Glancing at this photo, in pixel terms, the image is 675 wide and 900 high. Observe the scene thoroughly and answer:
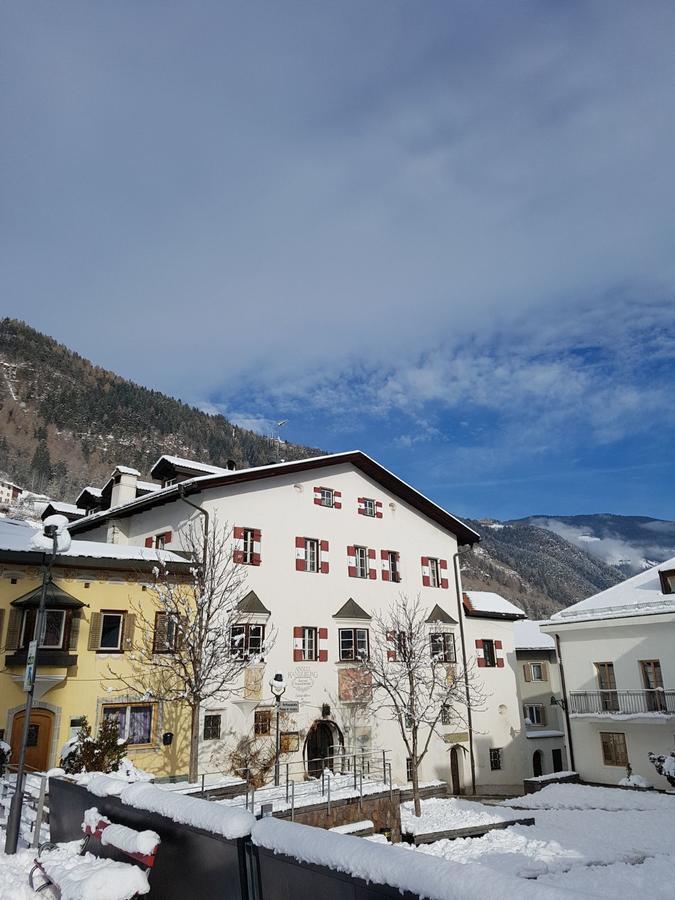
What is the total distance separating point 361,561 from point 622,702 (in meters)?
12.7

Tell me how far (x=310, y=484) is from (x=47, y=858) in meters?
22.7

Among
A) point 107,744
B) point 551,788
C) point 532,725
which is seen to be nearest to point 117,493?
point 107,744

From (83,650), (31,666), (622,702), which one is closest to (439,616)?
(622,702)

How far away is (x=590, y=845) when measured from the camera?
62.2 ft

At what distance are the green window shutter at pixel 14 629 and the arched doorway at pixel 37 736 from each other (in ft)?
6.79

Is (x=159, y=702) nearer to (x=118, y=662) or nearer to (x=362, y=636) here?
(x=118, y=662)

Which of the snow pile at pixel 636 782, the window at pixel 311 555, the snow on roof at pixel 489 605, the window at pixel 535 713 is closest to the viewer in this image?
the snow pile at pixel 636 782

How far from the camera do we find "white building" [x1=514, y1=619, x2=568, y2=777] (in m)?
38.4

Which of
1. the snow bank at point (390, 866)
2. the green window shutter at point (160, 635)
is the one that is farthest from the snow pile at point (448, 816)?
the snow bank at point (390, 866)

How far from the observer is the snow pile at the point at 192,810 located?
5574 mm

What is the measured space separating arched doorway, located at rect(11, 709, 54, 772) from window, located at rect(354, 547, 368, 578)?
1489cm

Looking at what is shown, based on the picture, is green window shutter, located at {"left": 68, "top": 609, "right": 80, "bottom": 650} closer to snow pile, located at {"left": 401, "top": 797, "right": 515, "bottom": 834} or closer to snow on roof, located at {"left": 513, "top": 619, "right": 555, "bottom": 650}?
snow pile, located at {"left": 401, "top": 797, "right": 515, "bottom": 834}

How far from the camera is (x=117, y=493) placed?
30.6 m

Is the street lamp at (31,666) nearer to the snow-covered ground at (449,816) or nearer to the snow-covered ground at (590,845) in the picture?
the snow-covered ground at (590,845)
